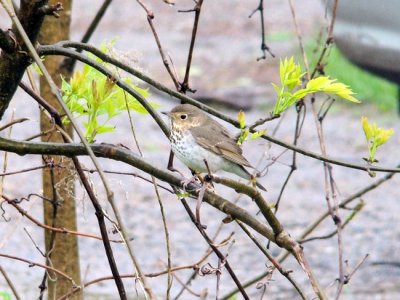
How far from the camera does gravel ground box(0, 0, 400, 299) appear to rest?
560 cm

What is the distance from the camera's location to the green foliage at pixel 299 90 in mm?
2100

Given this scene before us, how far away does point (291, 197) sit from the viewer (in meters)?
7.59

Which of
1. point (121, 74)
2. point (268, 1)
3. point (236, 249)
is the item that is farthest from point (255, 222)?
point (268, 1)

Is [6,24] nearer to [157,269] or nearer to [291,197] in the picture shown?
[291,197]

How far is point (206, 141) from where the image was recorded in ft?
11.9

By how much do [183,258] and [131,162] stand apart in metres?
4.17

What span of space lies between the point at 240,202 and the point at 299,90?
5119 millimetres

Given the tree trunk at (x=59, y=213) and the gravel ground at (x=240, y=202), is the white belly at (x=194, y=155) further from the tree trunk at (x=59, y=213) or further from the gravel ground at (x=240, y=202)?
the tree trunk at (x=59, y=213)

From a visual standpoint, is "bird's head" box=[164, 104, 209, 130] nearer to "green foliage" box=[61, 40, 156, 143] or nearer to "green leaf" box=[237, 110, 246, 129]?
"green foliage" box=[61, 40, 156, 143]

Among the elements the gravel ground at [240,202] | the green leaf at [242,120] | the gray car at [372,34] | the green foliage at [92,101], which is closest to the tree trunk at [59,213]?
the gravel ground at [240,202]

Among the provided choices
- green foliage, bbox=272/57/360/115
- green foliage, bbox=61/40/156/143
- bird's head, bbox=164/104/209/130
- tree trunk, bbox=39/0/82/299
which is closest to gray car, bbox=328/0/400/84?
bird's head, bbox=164/104/209/130

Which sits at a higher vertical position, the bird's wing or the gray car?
the gray car

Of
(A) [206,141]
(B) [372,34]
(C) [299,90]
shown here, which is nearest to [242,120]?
(C) [299,90]

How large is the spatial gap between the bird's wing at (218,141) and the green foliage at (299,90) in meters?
1.18
